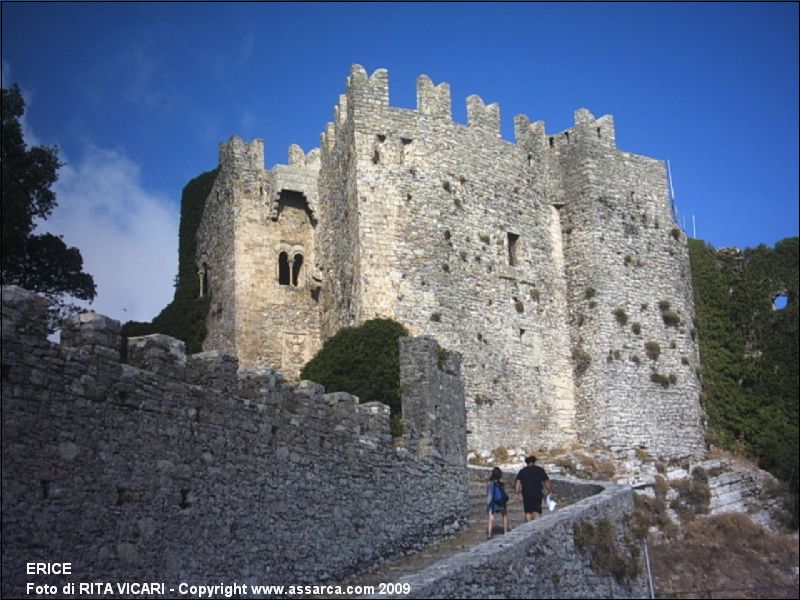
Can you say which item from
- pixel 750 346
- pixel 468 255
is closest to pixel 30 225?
pixel 468 255

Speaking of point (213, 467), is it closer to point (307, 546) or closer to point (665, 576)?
point (307, 546)

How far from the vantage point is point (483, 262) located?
36.3 m

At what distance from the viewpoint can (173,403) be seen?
1454 cm

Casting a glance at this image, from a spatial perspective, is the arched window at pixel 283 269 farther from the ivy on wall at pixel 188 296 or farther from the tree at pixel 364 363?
the tree at pixel 364 363

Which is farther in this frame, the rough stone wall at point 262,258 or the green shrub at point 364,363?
the rough stone wall at point 262,258

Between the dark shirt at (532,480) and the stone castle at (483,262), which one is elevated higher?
the stone castle at (483,262)

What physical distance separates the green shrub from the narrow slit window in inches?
228

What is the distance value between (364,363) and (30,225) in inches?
360

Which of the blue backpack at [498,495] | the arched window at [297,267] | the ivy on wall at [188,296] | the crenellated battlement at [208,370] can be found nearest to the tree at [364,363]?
the arched window at [297,267]

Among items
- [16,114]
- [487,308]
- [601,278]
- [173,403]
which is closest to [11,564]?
[173,403]

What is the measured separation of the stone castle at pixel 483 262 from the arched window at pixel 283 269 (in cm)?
5

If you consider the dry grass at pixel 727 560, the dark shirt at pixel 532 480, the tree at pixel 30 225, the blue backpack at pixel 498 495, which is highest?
the tree at pixel 30 225

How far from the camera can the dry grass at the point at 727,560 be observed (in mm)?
25859

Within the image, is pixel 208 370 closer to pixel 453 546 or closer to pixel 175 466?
pixel 175 466
